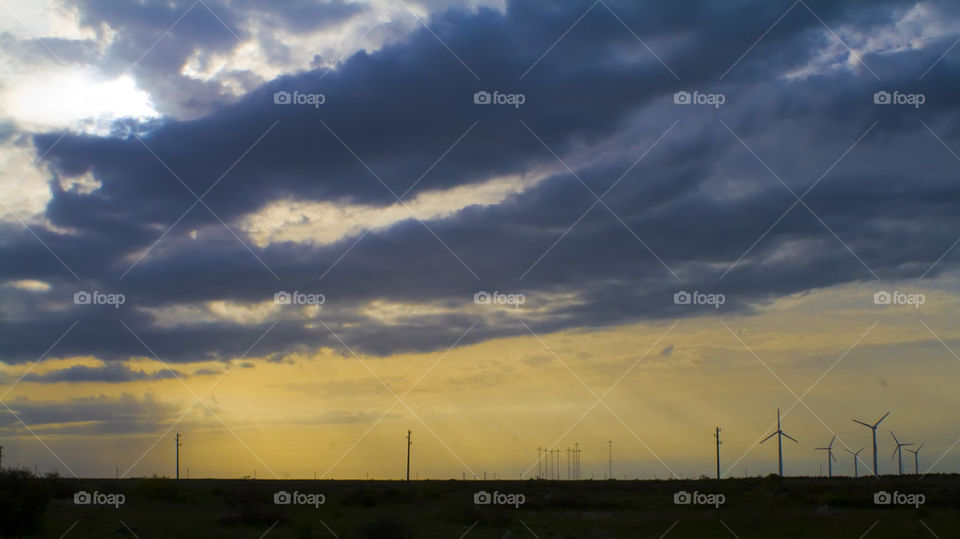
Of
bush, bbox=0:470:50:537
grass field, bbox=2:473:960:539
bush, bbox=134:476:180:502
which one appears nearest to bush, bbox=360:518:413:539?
grass field, bbox=2:473:960:539

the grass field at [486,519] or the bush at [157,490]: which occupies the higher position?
the bush at [157,490]

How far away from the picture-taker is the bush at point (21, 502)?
38.5m

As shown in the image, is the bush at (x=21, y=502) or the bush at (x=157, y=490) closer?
the bush at (x=21, y=502)

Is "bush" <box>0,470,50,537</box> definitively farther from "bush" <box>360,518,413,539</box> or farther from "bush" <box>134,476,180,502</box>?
"bush" <box>134,476,180,502</box>

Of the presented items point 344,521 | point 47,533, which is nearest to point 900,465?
point 344,521

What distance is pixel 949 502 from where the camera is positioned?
218 ft

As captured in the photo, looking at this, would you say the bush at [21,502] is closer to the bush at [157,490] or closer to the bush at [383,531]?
the bush at [383,531]

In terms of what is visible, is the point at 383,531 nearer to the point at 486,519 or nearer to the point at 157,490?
the point at 486,519

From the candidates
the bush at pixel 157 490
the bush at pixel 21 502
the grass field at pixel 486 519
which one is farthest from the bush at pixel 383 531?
the bush at pixel 157 490

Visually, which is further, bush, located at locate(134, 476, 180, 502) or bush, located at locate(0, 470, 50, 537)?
bush, located at locate(134, 476, 180, 502)

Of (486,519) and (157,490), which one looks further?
(157,490)

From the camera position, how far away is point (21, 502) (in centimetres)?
3891

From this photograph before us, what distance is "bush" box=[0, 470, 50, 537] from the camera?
3847 cm

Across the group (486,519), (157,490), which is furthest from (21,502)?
(157,490)
